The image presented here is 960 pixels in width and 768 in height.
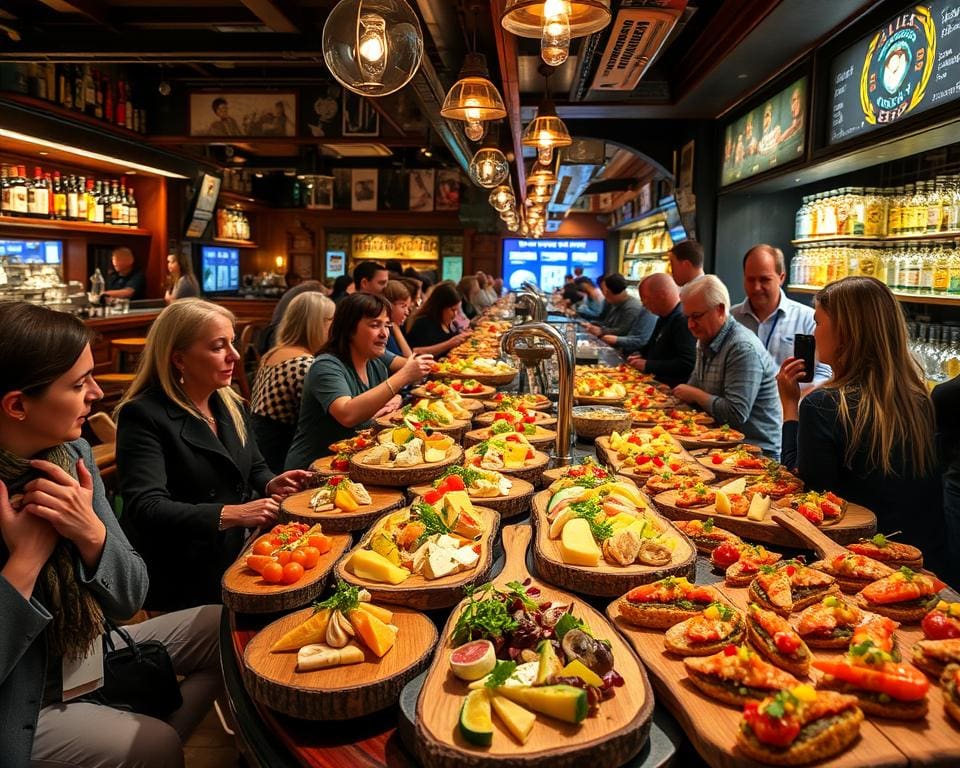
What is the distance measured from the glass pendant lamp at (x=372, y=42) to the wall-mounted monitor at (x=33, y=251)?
663cm

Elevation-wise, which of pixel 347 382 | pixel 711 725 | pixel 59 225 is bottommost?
pixel 711 725

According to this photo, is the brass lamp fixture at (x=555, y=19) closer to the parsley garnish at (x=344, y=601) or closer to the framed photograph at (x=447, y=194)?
the parsley garnish at (x=344, y=601)

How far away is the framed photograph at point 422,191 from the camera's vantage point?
1648 centimetres

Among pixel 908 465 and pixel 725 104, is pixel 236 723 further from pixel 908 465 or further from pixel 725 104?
pixel 725 104

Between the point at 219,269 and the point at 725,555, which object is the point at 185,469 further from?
the point at 219,269

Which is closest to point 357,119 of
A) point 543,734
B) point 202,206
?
point 202,206

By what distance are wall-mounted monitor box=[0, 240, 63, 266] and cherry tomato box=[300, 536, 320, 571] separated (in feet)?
24.0

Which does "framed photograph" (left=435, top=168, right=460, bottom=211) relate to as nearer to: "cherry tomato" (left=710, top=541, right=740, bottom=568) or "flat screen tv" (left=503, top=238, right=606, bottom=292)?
"flat screen tv" (left=503, top=238, right=606, bottom=292)

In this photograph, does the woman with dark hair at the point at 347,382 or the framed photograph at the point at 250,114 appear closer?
the woman with dark hair at the point at 347,382

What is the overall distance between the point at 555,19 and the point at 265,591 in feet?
6.17

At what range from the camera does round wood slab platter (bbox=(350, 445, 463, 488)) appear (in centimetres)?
227

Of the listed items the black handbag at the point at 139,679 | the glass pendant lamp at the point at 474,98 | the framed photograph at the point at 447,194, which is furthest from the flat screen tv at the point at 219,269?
the black handbag at the point at 139,679

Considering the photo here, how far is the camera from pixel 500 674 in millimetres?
1183

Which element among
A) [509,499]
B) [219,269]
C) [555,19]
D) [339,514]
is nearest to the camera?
[339,514]
